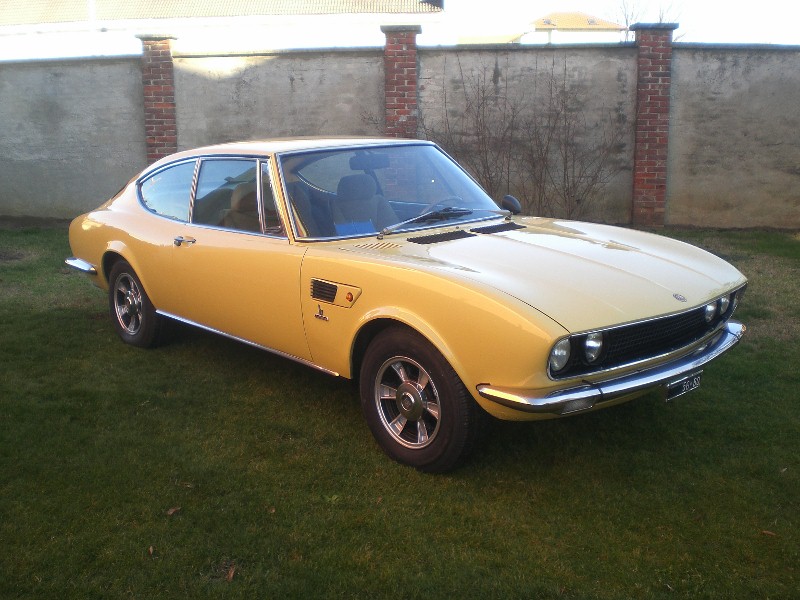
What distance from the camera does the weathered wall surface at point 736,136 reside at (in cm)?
1134

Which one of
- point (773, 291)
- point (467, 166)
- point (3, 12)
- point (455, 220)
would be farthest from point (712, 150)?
point (3, 12)

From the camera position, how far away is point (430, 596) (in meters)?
3.04

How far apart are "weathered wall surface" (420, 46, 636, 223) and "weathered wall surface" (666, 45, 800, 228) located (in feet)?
2.18

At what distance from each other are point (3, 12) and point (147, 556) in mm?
30156

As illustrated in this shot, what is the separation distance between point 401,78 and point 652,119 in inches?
141

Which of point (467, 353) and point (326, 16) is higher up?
point (326, 16)

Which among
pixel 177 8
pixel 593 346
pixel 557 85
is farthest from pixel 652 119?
pixel 177 8

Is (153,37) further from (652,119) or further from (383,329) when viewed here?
(383,329)

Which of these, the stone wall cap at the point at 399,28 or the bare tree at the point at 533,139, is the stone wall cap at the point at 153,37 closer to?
the stone wall cap at the point at 399,28

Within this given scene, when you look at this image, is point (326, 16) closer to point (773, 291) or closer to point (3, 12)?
point (3, 12)

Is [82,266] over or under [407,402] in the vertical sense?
over

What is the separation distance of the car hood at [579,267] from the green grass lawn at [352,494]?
28.8 inches

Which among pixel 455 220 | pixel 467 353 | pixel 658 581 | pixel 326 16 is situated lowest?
pixel 658 581

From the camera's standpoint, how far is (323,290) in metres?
4.32
